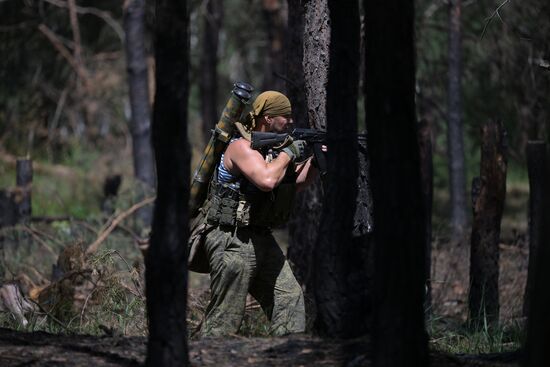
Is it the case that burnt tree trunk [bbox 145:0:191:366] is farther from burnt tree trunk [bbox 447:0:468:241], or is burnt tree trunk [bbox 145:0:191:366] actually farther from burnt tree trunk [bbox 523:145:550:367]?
burnt tree trunk [bbox 447:0:468:241]

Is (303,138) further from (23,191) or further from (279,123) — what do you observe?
(23,191)

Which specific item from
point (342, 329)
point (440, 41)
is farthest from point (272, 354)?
point (440, 41)

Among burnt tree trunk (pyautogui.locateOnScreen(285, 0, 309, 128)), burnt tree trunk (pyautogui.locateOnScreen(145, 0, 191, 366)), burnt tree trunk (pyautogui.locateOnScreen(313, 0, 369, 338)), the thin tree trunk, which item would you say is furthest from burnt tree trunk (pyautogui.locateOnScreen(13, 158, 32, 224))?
burnt tree trunk (pyautogui.locateOnScreen(145, 0, 191, 366))

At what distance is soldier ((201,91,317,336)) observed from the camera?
6.41 m

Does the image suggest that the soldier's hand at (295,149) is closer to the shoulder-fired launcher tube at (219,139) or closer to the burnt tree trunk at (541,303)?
the shoulder-fired launcher tube at (219,139)

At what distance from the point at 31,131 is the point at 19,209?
902cm

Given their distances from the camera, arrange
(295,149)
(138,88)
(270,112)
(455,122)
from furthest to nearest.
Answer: (138,88) → (455,122) → (270,112) → (295,149)

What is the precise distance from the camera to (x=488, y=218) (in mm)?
8914

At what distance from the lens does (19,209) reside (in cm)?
1175

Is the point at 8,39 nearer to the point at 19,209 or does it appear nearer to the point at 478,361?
the point at 19,209

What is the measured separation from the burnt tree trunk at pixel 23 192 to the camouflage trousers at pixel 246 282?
5.23 meters

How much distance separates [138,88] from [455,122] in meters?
4.32

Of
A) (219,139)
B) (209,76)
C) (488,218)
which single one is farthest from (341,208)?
(209,76)

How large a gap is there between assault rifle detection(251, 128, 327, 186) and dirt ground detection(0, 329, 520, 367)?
1315mm
